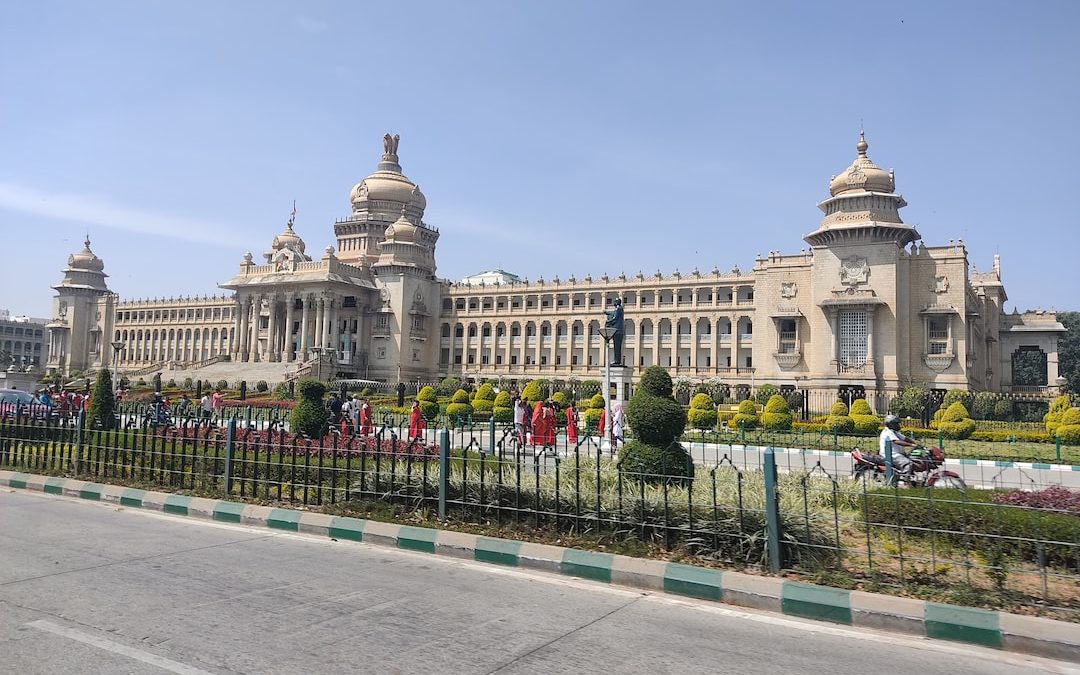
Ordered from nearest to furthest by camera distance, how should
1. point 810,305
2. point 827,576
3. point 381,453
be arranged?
1. point 827,576
2. point 381,453
3. point 810,305

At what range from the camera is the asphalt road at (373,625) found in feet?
15.6

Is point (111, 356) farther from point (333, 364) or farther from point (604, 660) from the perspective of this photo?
point (604, 660)

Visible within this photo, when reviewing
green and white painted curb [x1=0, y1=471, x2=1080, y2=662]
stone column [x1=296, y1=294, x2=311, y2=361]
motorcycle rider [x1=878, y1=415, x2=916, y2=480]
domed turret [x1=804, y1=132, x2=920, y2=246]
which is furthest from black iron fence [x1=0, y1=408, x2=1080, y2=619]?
stone column [x1=296, y1=294, x2=311, y2=361]

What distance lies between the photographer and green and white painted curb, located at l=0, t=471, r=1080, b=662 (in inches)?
217

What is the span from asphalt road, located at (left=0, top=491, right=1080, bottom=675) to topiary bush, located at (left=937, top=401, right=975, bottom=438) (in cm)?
2210

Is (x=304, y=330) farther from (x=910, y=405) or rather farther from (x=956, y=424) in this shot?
(x=956, y=424)

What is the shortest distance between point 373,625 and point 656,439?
4977 millimetres

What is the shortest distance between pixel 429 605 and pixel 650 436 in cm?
431

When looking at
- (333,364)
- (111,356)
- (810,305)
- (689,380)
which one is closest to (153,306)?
(111,356)

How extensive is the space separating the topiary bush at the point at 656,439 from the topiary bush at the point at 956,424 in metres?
19.1

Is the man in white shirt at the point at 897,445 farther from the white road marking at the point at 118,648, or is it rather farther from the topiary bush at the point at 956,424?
the topiary bush at the point at 956,424

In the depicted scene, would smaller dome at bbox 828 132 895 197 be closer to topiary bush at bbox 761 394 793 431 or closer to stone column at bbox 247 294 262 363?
topiary bush at bbox 761 394 793 431

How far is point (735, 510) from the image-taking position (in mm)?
7320

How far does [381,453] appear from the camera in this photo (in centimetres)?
930
